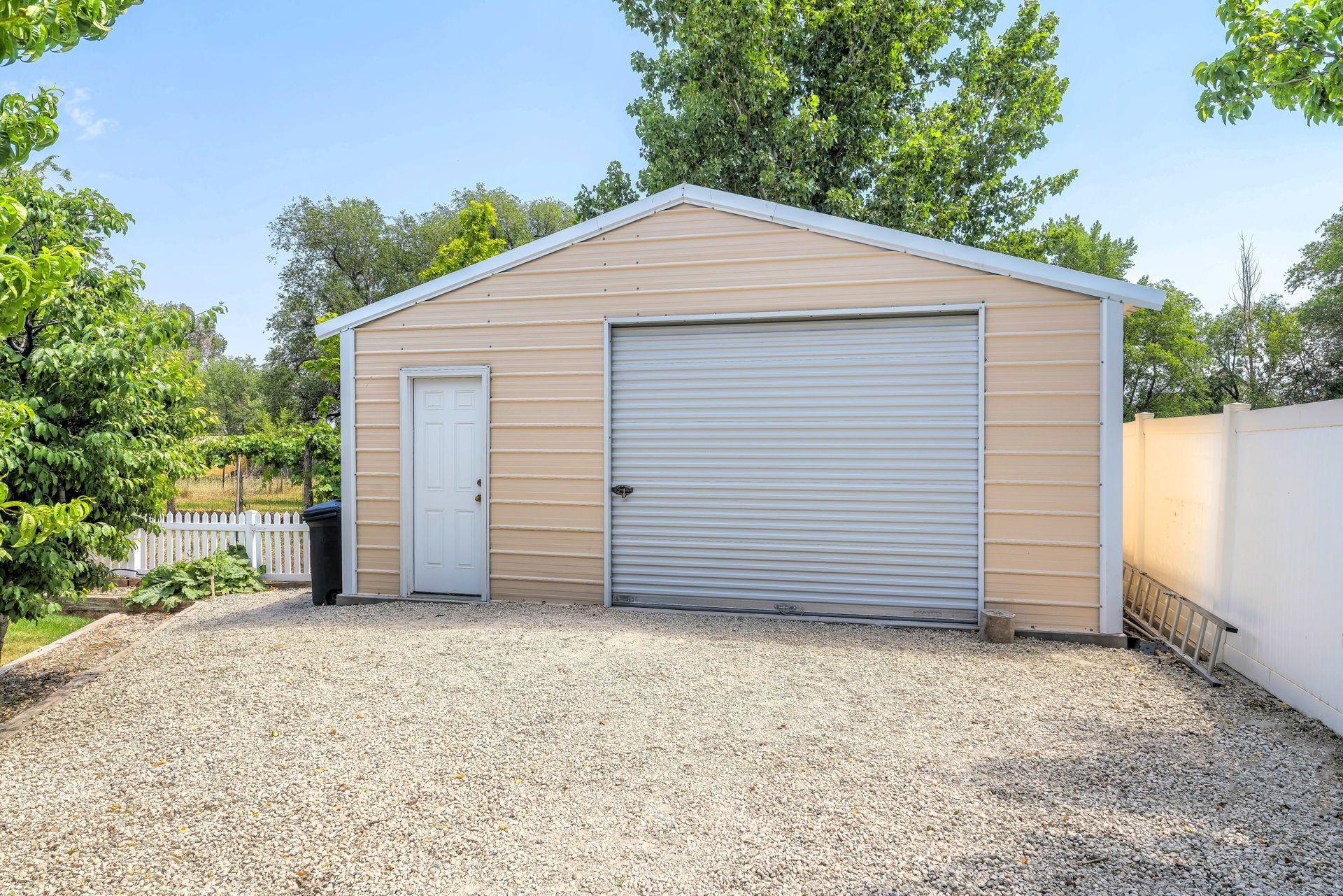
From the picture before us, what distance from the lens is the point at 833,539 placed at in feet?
20.5

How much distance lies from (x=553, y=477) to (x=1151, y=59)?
62.7ft

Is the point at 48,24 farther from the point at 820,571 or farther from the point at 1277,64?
the point at 1277,64

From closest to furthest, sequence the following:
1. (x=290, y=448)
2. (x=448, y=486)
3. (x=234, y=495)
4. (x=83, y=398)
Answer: (x=83, y=398)
(x=448, y=486)
(x=290, y=448)
(x=234, y=495)

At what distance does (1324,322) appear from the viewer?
98.4ft

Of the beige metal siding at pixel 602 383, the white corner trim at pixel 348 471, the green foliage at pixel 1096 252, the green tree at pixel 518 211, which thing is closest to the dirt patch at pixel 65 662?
the white corner trim at pixel 348 471

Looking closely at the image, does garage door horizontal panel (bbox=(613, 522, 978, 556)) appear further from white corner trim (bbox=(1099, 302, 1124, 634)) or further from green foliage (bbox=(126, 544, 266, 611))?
green foliage (bbox=(126, 544, 266, 611))

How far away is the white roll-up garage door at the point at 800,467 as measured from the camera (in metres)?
6.00

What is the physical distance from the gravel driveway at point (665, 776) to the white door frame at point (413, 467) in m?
1.76

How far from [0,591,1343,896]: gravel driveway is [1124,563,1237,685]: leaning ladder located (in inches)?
9.6

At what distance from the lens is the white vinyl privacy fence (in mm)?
3738

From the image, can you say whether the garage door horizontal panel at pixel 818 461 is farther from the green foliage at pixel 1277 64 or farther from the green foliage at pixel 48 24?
the green foliage at pixel 48 24

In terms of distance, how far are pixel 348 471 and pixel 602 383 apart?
2719 mm

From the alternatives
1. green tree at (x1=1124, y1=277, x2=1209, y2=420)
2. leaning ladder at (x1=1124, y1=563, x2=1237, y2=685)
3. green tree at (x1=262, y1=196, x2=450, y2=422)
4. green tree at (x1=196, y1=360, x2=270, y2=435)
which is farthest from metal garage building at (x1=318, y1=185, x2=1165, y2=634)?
green tree at (x1=1124, y1=277, x2=1209, y2=420)

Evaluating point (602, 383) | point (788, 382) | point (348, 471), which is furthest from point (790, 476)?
point (348, 471)
